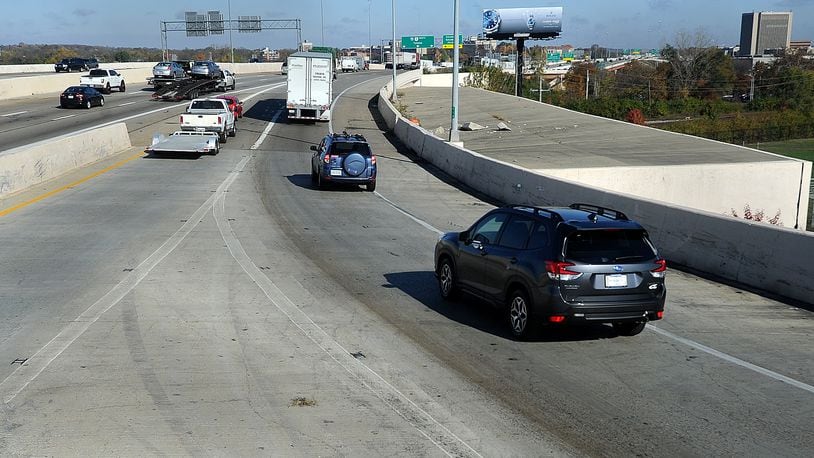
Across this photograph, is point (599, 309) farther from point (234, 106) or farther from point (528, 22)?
point (528, 22)

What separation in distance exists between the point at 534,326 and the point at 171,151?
79.1 feet

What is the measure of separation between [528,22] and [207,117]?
63819 mm

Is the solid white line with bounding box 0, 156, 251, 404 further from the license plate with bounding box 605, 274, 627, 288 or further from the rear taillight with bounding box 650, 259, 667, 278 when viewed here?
the rear taillight with bounding box 650, 259, 667, 278

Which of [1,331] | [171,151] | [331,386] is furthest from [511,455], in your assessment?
[171,151]

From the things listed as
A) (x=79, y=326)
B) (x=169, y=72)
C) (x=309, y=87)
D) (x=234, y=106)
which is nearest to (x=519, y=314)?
(x=79, y=326)

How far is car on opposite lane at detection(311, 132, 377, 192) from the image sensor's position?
83.2 ft

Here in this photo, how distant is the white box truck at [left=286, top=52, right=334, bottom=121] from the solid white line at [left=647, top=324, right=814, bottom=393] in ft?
119

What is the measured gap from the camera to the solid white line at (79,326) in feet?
27.9

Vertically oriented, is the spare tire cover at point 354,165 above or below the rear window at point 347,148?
below

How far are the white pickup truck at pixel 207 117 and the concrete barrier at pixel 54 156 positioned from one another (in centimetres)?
272

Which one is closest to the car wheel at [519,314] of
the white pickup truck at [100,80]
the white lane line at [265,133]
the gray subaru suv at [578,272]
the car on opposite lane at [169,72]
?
the gray subaru suv at [578,272]

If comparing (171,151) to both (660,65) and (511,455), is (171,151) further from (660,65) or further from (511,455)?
(660,65)

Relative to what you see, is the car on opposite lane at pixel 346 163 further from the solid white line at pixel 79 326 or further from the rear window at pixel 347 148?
the solid white line at pixel 79 326

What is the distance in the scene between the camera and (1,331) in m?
10.4
